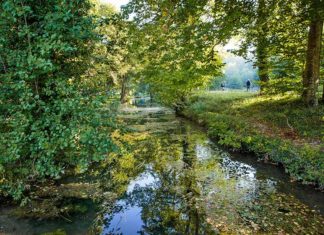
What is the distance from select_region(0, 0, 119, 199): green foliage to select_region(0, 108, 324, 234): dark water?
2.06 metres

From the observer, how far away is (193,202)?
25.9 ft

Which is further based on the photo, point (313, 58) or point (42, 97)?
point (313, 58)

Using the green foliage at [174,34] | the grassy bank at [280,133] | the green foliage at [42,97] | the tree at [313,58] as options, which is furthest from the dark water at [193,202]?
the tree at [313,58]

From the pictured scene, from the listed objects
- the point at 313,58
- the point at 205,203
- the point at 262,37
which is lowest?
the point at 205,203

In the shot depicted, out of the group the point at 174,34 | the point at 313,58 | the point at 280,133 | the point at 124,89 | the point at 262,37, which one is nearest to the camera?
the point at 280,133

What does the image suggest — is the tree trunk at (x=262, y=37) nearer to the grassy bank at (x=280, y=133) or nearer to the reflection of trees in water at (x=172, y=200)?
the grassy bank at (x=280, y=133)

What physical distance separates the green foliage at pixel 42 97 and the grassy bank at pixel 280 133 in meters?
6.86

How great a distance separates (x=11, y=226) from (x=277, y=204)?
22.2 ft

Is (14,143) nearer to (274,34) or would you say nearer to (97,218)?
(97,218)

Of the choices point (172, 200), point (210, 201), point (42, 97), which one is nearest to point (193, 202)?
point (210, 201)

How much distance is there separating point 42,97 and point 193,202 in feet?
15.9

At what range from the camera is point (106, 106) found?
6.32 metres

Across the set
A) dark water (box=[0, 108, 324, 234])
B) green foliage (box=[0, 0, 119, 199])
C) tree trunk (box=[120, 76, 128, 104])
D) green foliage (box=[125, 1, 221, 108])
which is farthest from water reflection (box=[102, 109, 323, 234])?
tree trunk (box=[120, 76, 128, 104])

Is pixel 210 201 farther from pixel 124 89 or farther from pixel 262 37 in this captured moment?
pixel 124 89
